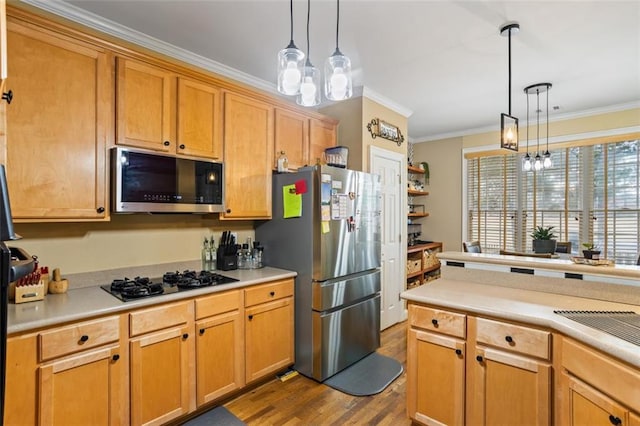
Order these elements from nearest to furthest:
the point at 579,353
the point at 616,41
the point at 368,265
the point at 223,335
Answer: the point at 579,353, the point at 223,335, the point at 616,41, the point at 368,265

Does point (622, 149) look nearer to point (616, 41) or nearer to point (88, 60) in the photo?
point (616, 41)

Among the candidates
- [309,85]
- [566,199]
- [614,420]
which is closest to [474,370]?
[614,420]

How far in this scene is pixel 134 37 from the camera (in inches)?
98.9

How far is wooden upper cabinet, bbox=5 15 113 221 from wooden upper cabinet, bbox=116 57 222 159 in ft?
0.34

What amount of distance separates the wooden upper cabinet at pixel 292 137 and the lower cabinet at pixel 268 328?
1.14m

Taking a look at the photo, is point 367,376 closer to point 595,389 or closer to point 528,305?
point 528,305

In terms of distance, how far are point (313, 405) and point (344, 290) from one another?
2.98 ft

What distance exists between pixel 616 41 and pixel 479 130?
265 centimetres

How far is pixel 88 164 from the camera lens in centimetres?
199

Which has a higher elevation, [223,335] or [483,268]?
[483,268]

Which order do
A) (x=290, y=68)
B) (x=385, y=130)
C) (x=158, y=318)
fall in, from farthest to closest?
(x=385, y=130) < (x=158, y=318) < (x=290, y=68)

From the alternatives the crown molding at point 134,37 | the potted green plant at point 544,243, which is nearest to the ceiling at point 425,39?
the crown molding at point 134,37

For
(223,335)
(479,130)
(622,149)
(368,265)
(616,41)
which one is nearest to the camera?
(223,335)

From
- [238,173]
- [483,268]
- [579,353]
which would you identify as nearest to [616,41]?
[483,268]
